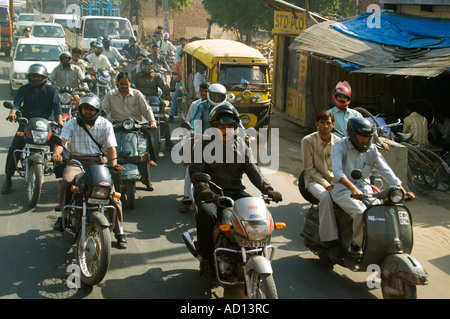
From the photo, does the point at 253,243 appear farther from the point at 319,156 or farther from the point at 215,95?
the point at 215,95

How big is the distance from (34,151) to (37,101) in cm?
83

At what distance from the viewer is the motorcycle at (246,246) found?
460 cm

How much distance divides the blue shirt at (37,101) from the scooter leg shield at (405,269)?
5.68 metres

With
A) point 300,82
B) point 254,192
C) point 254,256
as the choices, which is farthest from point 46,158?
point 300,82

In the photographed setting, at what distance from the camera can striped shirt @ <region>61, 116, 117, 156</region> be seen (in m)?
6.93

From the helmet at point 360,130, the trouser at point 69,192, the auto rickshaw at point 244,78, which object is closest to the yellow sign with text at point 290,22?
the auto rickshaw at point 244,78

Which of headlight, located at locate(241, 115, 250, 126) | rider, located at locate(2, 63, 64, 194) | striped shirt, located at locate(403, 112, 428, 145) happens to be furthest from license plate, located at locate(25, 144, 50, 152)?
striped shirt, located at locate(403, 112, 428, 145)

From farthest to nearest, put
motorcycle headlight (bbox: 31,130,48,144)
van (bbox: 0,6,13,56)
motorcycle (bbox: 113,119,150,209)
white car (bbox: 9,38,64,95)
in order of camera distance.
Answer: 1. van (bbox: 0,6,13,56)
2. white car (bbox: 9,38,64,95)
3. motorcycle headlight (bbox: 31,130,48,144)
4. motorcycle (bbox: 113,119,150,209)

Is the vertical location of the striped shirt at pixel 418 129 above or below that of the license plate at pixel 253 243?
above

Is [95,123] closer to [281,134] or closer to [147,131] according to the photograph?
[147,131]

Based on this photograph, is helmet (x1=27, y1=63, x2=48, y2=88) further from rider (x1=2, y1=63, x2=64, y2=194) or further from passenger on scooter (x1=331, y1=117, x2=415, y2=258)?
passenger on scooter (x1=331, y1=117, x2=415, y2=258)

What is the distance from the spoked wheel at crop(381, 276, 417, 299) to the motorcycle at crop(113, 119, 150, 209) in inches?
163

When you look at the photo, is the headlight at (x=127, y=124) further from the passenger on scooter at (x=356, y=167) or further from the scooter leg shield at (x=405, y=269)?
the scooter leg shield at (x=405, y=269)

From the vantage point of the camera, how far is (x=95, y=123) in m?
6.94
